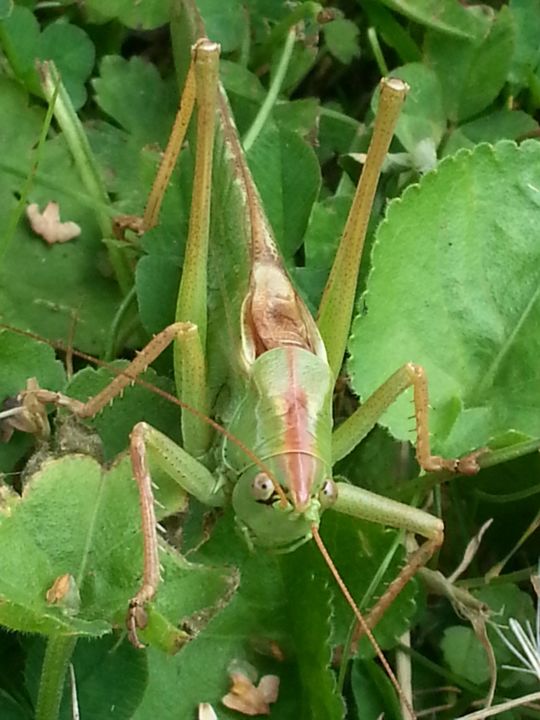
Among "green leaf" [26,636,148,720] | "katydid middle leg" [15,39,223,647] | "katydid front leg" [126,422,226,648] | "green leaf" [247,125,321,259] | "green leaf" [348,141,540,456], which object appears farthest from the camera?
"green leaf" [247,125,321,259]

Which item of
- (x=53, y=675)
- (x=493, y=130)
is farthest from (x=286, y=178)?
(x=53, y=675)

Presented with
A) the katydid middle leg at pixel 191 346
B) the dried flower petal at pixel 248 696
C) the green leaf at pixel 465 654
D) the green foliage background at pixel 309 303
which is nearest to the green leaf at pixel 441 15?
the green foliage background at pixel 309 303

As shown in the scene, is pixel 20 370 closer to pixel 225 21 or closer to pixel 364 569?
pixel 364 569

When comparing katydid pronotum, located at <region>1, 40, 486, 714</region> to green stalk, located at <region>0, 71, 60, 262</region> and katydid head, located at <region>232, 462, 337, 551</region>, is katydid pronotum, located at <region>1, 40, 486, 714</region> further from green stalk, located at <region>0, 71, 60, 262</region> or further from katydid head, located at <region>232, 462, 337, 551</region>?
green stalk, located at <region>0, 71, 60, 262</region>

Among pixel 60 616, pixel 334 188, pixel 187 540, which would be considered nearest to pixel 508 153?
pixel 334 188

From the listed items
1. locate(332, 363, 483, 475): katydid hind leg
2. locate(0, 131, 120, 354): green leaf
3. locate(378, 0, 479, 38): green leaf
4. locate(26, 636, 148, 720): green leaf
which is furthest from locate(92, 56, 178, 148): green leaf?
locate(26, 636, 148, 720): green leaf

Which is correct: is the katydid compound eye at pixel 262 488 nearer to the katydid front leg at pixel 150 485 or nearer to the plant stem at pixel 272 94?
the katydid front leg at pixel 150 485
